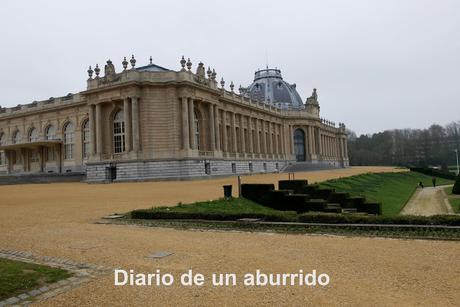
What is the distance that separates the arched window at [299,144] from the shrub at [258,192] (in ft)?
235

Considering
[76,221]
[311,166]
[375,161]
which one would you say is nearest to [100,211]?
[76,221]

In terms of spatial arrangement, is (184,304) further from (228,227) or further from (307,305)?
Result: (228,227)

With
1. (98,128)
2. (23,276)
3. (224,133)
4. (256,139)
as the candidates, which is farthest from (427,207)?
(256,139)

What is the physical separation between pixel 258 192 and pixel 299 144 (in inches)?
2879

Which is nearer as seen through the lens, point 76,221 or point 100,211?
point 76,221

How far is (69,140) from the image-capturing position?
211 ft

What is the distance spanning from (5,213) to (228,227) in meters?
11.3

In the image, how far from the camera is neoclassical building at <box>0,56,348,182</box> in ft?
164

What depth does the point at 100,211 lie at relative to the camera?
19094 mm

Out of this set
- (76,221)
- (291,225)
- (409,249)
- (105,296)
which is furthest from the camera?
(76,221)

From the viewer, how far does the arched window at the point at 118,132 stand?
52866 mm

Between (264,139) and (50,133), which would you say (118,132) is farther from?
(264,139)

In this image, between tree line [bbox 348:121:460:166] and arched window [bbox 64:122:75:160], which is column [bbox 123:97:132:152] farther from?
tree line [bbox 348:121:460:166]

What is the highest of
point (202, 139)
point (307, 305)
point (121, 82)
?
point (121, 82)
